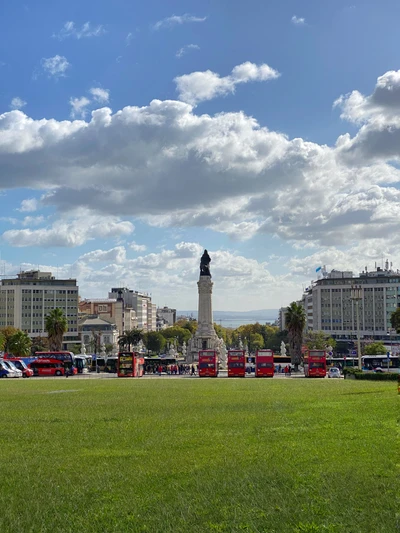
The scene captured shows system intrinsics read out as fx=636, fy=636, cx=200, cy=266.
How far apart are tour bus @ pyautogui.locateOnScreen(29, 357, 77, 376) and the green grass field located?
186 feet

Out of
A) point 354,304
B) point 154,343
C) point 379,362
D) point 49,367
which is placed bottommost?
point 154,343

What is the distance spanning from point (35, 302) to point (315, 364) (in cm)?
11452

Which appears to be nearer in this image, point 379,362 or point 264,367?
point 264,367

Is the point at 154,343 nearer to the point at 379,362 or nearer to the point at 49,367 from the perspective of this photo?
the point at 379,362

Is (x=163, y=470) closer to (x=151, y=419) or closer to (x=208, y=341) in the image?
(x=151, y=419)

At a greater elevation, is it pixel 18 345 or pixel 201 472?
pixel 201 472

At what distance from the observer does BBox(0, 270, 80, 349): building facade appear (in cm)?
16862

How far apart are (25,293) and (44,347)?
3199cm

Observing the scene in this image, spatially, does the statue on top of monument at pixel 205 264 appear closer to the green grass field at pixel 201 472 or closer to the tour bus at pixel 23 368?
the tour bus at pixel 23 368

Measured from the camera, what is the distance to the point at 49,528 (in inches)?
423

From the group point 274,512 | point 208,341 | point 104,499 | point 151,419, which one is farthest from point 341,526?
point 208,341

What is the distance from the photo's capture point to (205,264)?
14175cm

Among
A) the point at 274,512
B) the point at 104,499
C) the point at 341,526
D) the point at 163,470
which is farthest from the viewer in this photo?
the point at 163,470

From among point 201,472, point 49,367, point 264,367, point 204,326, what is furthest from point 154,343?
point 201,472
